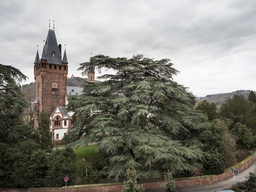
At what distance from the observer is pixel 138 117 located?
13523mm

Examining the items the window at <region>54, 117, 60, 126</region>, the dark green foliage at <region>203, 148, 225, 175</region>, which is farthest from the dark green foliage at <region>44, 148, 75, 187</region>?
the window at <region>54, 117, 60, 126</region>

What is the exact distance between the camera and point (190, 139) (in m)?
17.0

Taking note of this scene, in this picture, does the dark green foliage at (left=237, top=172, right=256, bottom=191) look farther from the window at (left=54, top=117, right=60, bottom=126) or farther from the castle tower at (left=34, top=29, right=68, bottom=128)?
the castle tower at (left=34, top=29, right=68, bottom=128)

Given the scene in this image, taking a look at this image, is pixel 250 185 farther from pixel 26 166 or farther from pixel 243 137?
pixel 26 166

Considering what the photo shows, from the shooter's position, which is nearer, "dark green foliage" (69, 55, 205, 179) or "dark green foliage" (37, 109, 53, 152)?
"dark green foliage" (69, 55, 205, 179)

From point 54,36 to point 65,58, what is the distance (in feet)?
17.6

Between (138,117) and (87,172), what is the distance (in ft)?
20.9

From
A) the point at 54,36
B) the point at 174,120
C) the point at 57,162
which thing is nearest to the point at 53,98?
the point at 54,36

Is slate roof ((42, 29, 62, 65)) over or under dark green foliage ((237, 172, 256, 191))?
over

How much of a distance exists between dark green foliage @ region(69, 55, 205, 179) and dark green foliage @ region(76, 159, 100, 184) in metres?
1.05

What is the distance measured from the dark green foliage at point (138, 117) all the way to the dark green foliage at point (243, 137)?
8721 millimetres

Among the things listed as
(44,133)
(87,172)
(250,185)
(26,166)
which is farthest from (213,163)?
(44,133)

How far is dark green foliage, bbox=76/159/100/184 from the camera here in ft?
47.1

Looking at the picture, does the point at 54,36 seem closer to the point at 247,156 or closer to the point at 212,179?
the point at 212,179
